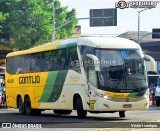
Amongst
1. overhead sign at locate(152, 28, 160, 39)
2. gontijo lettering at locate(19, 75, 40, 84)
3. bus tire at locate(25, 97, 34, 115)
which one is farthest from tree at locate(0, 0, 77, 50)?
bus tire at locate(25, 97, 34, 115)

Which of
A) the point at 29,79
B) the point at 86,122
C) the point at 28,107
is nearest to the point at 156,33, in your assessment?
the point at 28,107

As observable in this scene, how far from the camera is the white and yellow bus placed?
2292 cm

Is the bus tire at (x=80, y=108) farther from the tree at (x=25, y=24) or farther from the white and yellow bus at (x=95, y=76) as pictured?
the tree at (x=25, y=24)

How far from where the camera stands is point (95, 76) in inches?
908

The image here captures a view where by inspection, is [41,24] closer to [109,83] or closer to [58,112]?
[58,112]

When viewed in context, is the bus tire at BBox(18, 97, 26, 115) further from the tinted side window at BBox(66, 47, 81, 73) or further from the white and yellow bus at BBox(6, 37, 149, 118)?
the tinted side window at BBox(66, 47, 81, 73)

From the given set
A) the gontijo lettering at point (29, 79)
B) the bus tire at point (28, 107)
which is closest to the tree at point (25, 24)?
the gontijo lettering at point (29, 79)

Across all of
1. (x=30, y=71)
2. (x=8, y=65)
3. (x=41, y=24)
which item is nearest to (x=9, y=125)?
(x=30, y=71)

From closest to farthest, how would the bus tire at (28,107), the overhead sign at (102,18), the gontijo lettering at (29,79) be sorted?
the gontijo lettering at (29,79)
the bus tire at (28,107)
the overhead sign at (102,18)

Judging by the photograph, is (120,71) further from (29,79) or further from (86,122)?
(29,79)

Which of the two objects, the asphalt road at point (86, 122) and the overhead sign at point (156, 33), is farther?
the overhead sign at point (156, 33)

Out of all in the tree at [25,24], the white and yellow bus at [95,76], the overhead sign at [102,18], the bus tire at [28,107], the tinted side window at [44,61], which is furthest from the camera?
the tree at [25,24]

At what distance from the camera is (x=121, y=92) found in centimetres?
2294

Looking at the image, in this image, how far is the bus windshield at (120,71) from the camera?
22953 millimetres
